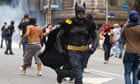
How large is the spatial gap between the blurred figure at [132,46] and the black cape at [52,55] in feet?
4.09

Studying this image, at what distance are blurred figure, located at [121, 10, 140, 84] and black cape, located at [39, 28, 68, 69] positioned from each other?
1.25 m

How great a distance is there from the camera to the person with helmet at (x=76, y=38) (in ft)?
34.6

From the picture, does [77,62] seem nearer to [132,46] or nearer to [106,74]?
[132,46]

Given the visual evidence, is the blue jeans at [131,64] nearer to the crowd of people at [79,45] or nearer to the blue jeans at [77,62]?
the crowd of people at [79,45]

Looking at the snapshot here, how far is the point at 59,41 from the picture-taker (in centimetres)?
1073

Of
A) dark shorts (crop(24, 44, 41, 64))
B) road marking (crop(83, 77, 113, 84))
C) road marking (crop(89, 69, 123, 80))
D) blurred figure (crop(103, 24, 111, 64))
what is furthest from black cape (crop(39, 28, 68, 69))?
blurred figure (crop(103, 24, 111, 64))

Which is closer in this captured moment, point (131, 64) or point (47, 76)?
point (131, 64)

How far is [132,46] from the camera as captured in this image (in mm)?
11078

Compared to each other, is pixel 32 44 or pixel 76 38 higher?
pixel 76 38

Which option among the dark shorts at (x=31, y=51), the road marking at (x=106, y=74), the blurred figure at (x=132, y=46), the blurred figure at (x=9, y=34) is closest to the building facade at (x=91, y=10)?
the blurred figure at (x=9, y=34)

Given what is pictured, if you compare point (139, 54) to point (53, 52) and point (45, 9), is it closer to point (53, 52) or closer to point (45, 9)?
point (53, 52)

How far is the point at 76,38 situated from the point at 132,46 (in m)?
1.22

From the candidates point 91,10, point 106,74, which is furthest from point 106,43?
point 91,10

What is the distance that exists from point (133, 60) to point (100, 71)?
655cm
